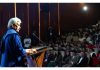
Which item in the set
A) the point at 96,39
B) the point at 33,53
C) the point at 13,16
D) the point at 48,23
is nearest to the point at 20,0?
the point at 13,16

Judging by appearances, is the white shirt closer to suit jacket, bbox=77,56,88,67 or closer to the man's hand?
the man's hand

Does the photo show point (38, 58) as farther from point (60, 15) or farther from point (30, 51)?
point (60, 15)

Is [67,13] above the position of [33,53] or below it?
above

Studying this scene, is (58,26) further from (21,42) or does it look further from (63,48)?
(21,42)

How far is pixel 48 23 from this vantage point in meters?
A: 2.31

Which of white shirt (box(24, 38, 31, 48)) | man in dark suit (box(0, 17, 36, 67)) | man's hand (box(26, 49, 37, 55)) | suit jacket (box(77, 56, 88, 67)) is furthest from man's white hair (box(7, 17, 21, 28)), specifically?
suit jacket (box(77, 56, 88, 67))

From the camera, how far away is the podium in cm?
231

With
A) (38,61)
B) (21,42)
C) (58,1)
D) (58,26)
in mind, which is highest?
(58,1)

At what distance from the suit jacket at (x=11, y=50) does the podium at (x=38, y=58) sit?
0.31 ft

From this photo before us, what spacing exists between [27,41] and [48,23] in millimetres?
298

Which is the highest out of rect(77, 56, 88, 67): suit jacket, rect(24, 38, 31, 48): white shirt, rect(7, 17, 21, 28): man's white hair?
rect(7, 17, 21, 28): man's white hair

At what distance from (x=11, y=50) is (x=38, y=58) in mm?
297

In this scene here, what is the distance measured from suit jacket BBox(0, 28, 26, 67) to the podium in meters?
0.09

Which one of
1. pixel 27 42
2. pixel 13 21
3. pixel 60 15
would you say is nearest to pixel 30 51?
pixel 27 42
